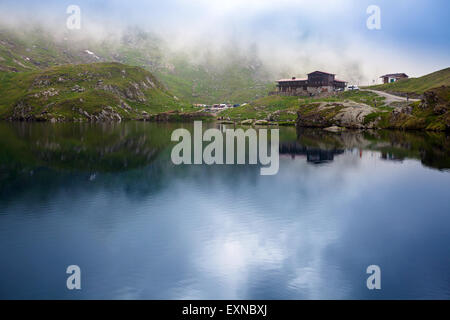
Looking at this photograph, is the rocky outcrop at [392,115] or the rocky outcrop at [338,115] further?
the rocky outcrop at [338,115]

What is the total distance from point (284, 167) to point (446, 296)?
52834 mm

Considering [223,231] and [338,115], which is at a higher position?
[338,115]

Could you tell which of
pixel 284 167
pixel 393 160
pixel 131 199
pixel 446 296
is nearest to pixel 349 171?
pixel 284 167

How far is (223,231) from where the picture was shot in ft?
125

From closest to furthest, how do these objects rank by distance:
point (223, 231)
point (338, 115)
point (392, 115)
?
1. point (223, 231)
2. point (392, 115)
3. point (338, 115)

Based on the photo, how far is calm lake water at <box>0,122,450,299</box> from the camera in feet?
88.4

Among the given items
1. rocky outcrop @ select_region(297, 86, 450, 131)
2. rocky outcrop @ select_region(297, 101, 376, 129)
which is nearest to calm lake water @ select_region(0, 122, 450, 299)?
rocky outcrop @ select_region(297, 86, 450, 131)

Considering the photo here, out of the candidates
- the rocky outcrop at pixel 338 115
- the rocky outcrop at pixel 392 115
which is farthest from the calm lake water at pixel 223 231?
the rocky outcrop at pixel 338 115

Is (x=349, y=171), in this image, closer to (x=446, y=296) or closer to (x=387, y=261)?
(x=387, y=261)

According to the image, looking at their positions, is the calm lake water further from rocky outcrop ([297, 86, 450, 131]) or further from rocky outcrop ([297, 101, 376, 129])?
rocky outcrop ([297, 101, 376, 129])

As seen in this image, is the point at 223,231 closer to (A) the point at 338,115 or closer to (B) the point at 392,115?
(B) the point at 392,115

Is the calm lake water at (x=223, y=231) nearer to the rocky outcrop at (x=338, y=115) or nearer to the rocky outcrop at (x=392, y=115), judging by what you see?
the rocky outcrop at (x=392, y=115)

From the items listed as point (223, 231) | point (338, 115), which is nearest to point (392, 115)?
point (338, 115)

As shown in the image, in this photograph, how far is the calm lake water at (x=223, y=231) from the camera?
88.4 feet
